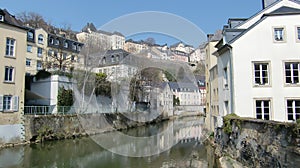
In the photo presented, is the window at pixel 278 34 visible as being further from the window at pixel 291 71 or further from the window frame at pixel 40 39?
the window frame at pixel 40 39

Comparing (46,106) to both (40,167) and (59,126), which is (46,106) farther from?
(40,167)

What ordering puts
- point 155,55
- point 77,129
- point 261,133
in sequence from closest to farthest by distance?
1. point 261,133
2. point 155,55
3. point 77,129

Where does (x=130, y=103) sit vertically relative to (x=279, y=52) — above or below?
below

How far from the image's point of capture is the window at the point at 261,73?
12.9m

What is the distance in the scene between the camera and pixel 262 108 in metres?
12.9

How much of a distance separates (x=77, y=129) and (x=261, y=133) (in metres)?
17.0

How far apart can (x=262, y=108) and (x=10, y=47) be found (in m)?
16.5

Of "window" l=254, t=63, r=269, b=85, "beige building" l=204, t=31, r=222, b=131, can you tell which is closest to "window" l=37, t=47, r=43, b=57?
"beige building" l=204, t=31, r=222, b=131

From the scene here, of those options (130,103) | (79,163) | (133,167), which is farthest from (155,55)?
(130,103)

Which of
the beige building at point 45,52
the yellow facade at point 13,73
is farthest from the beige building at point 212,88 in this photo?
the beige building at point 45,52

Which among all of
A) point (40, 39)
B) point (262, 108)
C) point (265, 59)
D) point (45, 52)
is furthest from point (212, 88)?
point (40, 39)

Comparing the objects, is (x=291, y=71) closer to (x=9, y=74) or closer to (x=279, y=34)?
(x=279, y=34)

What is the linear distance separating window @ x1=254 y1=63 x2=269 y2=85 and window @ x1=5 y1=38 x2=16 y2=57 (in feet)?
51.8

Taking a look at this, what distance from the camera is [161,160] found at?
37.6ft
